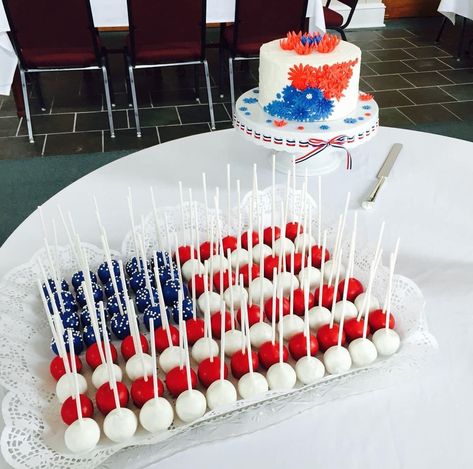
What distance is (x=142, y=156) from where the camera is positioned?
136cm

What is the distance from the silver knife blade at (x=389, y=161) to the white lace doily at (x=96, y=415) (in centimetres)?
41

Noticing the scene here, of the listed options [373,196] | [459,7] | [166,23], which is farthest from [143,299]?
[459,7]

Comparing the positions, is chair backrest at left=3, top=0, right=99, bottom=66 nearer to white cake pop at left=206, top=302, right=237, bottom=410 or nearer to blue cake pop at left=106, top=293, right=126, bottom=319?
blue cake pop at left=106, top=293, right=126, bottom=319

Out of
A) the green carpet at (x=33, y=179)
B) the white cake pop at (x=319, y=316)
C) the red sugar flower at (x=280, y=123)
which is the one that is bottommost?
the green carpet at (x=33, y=179)

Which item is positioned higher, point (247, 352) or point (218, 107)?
point (247, 352)

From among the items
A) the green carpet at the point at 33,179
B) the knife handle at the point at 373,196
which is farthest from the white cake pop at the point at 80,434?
the green carpet at the point at 33,179

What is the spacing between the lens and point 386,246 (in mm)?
1033

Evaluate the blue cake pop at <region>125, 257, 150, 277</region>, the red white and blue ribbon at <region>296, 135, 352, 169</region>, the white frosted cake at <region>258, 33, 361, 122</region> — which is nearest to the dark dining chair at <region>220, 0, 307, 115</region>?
the white frosted cake at <region>258, 33, 361, 122</region>

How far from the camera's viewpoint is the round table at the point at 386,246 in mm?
659

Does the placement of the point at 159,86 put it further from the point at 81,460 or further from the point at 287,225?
the point at 81,460

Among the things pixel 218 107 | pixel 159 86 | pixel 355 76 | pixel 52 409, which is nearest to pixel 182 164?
pixel 355 76

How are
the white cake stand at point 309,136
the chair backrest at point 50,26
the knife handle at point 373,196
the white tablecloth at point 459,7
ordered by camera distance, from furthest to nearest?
the white tablecloth at point 459,7, the chair backrest at point 50,26, the white cake stand at point 309,136, the knife handle at point 373,196

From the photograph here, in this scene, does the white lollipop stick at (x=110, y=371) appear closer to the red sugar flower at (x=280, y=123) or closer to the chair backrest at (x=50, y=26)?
the red sugar flower at (x=280, y=123)

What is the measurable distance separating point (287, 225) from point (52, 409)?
0.52 meters
